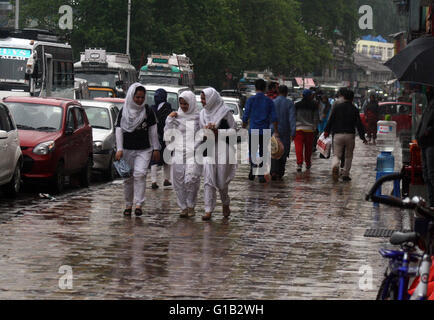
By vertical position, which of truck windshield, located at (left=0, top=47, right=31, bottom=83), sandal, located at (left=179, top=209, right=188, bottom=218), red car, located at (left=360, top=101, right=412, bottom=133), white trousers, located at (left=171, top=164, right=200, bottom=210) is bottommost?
red car, located at (left=360, top=101, right=412, bottom=133)

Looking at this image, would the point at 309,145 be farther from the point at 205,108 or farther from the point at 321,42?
the point at 321,42

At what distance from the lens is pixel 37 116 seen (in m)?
18.6

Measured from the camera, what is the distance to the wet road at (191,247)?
884 centimetres

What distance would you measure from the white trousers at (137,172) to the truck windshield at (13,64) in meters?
16.5

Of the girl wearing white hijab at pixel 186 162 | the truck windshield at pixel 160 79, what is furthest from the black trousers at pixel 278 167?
the truck windshield at pixel 160 79

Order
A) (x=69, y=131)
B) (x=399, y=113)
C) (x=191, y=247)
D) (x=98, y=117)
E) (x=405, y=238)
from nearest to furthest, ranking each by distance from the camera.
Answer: (x=405, y=238) < (x=191, y=247) < (x=69, y=131) < (x=98, y=117) < (x=399, y=113)

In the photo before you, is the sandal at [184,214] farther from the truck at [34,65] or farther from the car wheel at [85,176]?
the truck at [34,65]

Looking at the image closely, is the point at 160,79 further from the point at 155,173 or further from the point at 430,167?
the point at 430,167

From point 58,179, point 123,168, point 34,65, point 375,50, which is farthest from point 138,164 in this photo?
point 375,50

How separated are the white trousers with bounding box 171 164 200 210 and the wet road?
263 millimetres

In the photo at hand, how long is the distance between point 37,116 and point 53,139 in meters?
1.08

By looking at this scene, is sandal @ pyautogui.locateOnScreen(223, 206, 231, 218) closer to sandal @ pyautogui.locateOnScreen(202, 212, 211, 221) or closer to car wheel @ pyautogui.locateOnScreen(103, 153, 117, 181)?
sandal @ pyautogui.locateOnScreen(202, 212, 211, 221)

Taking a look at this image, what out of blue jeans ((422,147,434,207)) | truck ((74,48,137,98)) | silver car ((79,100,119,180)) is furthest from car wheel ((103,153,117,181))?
truck ((74,48,137,98))

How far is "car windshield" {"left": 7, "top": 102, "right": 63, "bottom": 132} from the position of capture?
18.3 metres
